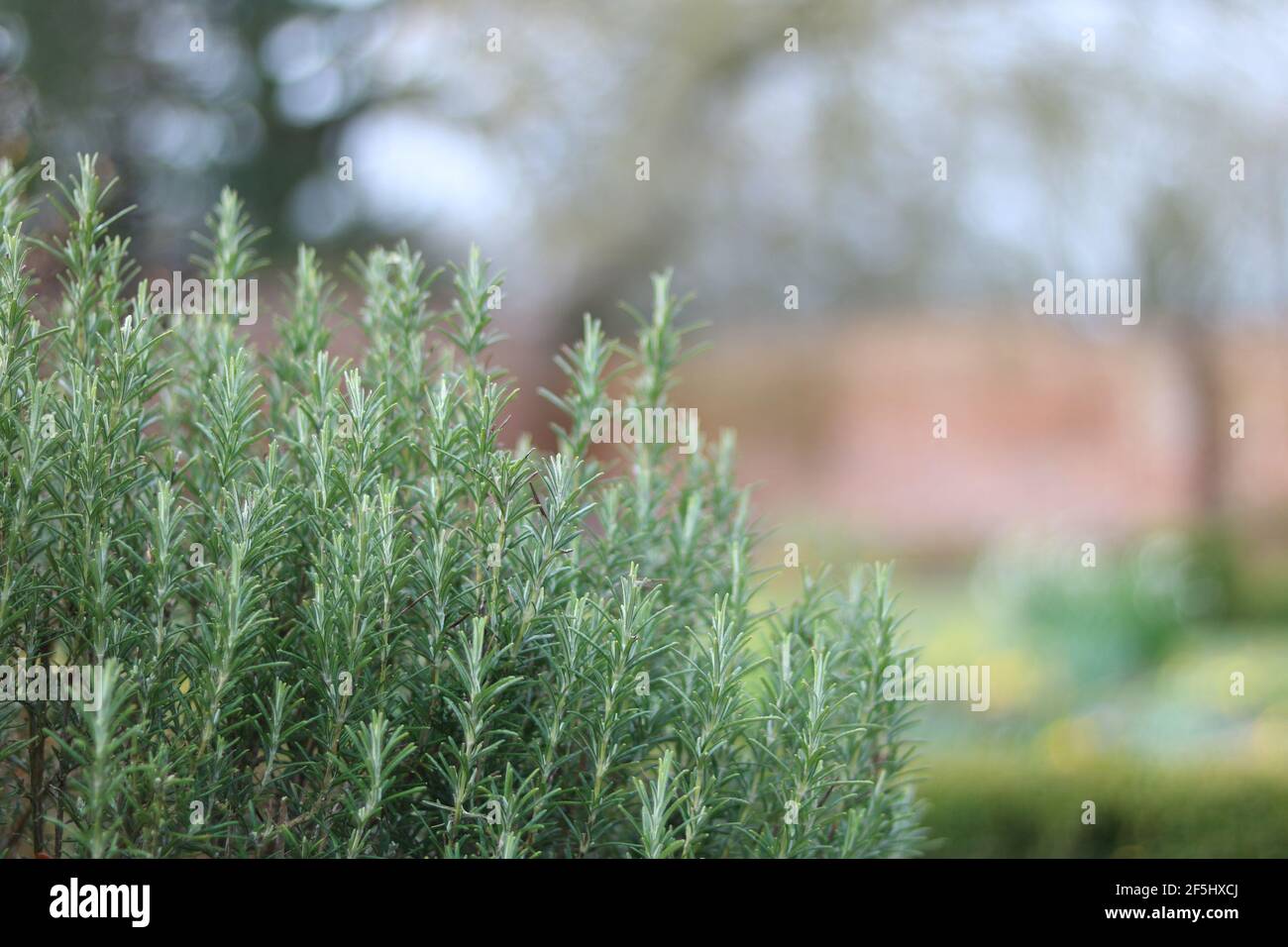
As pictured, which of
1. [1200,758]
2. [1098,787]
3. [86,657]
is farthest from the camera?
[1200,758]

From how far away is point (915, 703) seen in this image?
1625 millimetres

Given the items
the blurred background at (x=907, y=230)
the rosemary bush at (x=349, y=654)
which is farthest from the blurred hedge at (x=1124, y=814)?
the rosemary bush at (x=349, y=654)

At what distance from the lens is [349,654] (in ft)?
4.06

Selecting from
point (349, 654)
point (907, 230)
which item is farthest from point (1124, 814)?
point (907, 230)

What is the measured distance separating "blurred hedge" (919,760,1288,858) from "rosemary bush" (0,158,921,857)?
335 cm

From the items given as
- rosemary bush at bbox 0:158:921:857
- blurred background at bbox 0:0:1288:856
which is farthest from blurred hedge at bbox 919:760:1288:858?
rosemary bush at bbox 0:158:921:857

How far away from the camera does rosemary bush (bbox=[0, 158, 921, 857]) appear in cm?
A: 123

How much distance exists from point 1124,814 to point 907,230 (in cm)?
789

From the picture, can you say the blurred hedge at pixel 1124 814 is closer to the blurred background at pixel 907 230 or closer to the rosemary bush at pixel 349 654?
the blurred background at pixel 907 230

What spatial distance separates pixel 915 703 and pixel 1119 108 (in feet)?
33.4

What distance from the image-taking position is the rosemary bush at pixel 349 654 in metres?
1.23

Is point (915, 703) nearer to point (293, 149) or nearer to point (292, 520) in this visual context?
point (292, 520)

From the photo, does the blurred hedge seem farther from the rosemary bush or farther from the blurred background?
the rosemary bush
